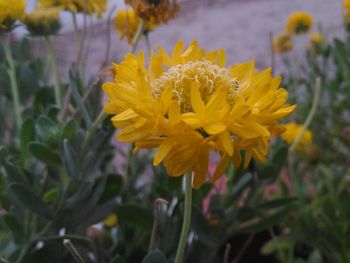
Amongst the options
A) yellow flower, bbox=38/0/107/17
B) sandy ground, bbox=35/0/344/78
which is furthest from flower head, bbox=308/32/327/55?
sandy ground, bbox=35/0/344/78

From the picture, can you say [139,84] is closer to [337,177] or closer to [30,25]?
[30,25]

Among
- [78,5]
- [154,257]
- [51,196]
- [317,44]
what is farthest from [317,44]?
[154,257]

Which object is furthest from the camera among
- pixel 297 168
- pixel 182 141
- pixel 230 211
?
pixel 297 168

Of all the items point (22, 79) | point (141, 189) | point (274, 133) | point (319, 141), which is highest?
point (274, 133)

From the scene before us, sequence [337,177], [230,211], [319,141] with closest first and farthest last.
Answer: [230,211]
[337,177]
[319,141]

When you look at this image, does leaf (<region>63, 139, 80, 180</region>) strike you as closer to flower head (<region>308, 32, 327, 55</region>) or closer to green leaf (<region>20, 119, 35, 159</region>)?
green leaf (<region>20, 119, 35, 159</region>)

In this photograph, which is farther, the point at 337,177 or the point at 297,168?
the point at 297,168

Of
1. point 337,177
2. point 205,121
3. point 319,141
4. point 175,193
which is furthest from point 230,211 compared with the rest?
point 319,141

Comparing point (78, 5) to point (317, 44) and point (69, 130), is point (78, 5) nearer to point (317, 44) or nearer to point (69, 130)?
point (69, 130)
